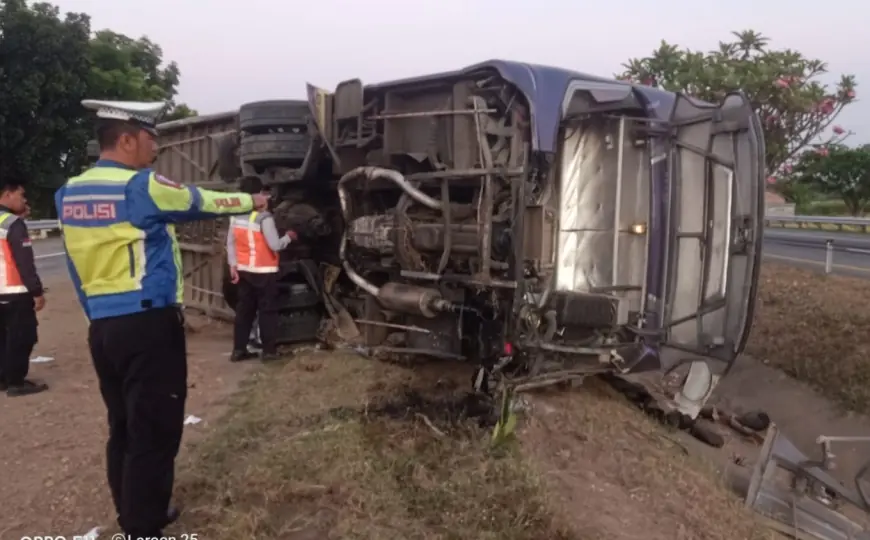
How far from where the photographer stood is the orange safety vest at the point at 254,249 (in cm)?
665

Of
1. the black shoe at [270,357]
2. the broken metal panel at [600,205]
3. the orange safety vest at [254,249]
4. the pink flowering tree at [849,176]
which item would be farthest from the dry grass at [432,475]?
the pink flowering tree at [849,176]

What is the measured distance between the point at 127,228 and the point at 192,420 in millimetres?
2253

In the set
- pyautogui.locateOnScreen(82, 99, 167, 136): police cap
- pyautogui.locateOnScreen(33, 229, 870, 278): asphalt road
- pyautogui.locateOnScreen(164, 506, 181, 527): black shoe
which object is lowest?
pyautogui.locateOnScreen(164, 506, 181, 527): black shoe

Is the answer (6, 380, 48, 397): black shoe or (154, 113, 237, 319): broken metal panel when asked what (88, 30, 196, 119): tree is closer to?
(154, 113, 237, 319): broken metal panel

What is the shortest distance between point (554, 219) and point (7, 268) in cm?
400

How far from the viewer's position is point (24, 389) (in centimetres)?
575

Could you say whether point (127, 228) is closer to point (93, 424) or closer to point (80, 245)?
point (80, 245)

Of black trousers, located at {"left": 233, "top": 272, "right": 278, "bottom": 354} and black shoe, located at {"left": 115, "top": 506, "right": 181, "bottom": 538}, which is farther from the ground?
black trousers, located at {"left": 233, "top": 272, "right": 278, "bottom": 354}

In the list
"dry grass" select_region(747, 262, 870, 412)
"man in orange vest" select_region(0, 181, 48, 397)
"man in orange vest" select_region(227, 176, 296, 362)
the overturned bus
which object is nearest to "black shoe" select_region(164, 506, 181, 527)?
the overturned bus

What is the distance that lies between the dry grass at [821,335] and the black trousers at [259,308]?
453cm

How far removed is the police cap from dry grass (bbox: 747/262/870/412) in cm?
585

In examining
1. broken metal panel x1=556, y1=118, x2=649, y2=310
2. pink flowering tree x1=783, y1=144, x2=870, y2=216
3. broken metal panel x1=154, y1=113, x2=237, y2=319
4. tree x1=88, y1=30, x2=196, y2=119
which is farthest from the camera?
pink flowering tree x1=783, y1=144, x2=870, y2=216

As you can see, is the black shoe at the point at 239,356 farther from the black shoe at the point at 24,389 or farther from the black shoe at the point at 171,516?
the black shoe at the point at 171,516

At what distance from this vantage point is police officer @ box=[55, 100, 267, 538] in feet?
10.3
